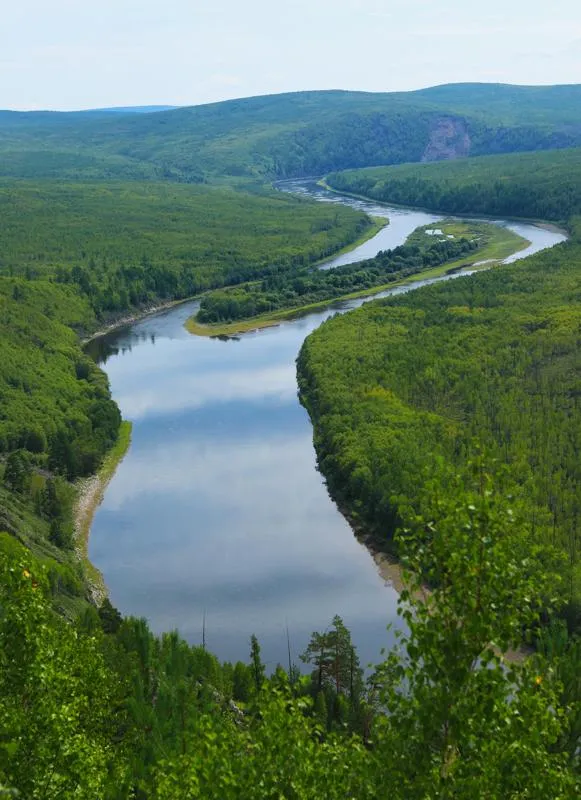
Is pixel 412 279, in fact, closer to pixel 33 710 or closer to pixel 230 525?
pixel 230 525

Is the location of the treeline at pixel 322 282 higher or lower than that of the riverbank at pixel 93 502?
higher

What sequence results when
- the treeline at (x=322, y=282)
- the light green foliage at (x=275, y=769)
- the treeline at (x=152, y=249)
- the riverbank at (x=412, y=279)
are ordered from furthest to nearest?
1. the treeline at (x=152, y=249)
2. the treeline at (x=322, y=282)
3. the riverbank at (x=412, y=279)
4. the light green foliage at (x=275, y=769)

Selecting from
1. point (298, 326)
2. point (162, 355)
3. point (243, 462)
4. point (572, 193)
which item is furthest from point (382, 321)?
point (572, 193)

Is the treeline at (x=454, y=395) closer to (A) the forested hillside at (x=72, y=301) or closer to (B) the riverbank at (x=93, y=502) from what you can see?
(B) the riverbank at (x=93, y=502)

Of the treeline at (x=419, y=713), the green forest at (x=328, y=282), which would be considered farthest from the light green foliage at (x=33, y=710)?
the green forest at (x=328, y=282)

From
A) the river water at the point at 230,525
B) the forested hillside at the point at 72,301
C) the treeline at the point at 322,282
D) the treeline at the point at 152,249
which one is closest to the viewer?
the river water at the point at 230,525

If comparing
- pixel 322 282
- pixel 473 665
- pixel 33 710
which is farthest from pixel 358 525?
pixel 322 282
